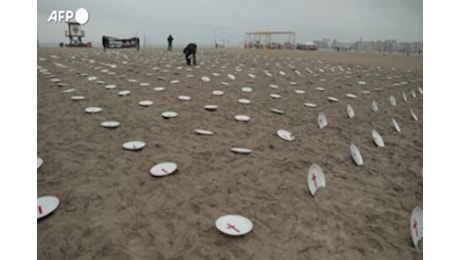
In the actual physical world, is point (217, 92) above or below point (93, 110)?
above

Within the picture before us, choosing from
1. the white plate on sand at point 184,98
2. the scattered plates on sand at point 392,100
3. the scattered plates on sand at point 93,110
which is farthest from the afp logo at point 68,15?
the scattered plates on sand at point 392,100

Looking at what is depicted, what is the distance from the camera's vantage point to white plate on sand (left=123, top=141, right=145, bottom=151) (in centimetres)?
366

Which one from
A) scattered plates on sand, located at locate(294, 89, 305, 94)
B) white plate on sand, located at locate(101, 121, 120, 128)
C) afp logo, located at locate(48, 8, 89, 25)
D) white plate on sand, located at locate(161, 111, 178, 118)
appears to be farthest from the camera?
scattered plates on sand, located at locate(294, 89, 305, 94)

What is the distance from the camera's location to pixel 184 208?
266 cm

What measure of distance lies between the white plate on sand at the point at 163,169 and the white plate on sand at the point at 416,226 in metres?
2.26

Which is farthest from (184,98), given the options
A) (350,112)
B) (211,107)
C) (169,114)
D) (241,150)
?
(350,112)

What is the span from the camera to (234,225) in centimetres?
244

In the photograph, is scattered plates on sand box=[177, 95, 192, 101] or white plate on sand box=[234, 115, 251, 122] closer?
white plate on sand box=[234, 115, 251, 122]

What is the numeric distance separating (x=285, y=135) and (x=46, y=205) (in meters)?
3.06

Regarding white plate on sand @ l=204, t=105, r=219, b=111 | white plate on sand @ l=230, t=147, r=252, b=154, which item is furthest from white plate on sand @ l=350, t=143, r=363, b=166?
white plate on sand @ l=204, t=105, r=219, b=111

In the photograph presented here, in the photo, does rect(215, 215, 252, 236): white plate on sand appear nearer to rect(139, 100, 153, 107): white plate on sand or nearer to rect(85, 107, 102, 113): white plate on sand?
rect(85, 107, 102, 113): white plate on sand

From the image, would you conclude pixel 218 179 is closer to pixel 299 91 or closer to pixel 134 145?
pixel 134 145

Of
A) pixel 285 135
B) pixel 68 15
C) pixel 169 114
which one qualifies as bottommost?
pixel 285 135

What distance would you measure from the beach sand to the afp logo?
1.44 m
